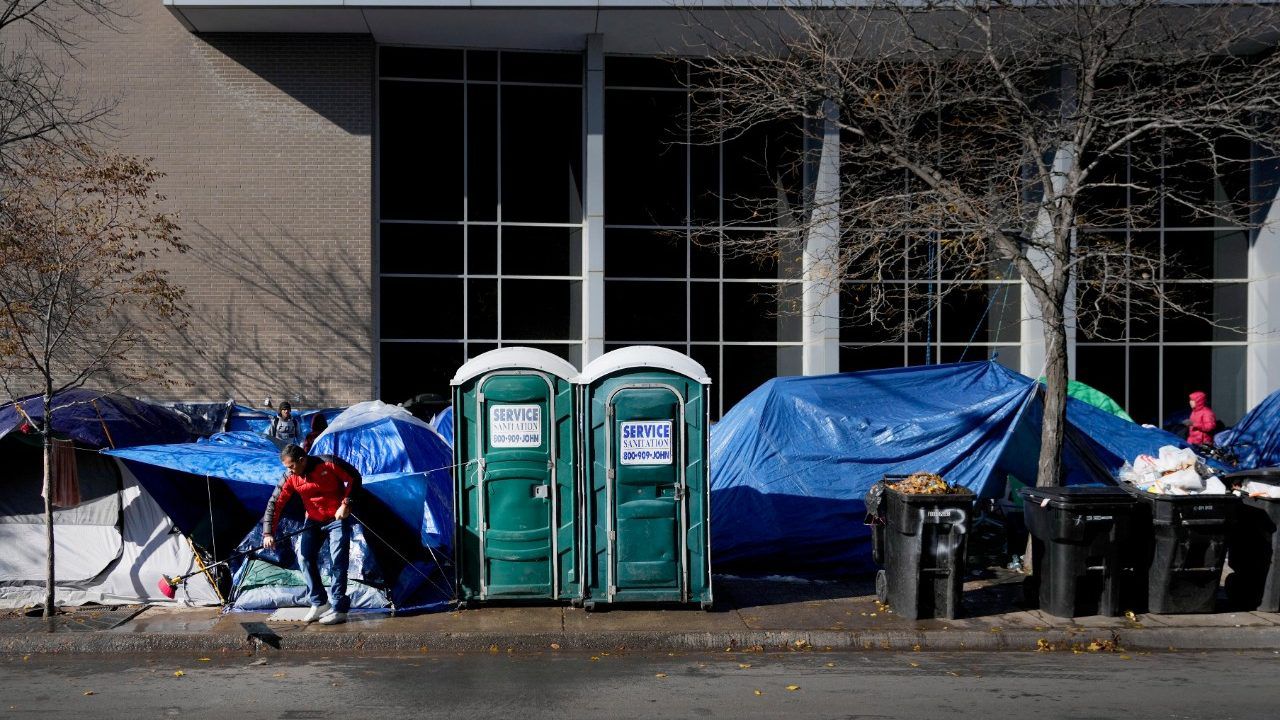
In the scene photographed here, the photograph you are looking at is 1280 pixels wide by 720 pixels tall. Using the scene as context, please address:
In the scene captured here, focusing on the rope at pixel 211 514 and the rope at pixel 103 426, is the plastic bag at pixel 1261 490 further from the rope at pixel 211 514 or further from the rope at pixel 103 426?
the rope at pixel 103 426

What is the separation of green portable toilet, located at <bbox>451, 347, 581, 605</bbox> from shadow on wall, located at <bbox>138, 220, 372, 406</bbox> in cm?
905

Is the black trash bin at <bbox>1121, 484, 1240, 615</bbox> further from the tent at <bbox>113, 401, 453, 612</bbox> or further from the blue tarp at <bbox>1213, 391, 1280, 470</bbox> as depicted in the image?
the blue tarp at <bbox>1213, 391, 1280, 470</bbox>

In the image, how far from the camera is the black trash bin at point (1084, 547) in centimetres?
899

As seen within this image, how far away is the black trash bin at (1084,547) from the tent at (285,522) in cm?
530

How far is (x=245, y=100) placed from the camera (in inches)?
700

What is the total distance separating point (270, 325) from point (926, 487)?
12.2 m

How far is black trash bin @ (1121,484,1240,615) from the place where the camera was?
915 centimetres

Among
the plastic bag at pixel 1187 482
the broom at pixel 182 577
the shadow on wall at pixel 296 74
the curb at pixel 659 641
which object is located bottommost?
the curb at pixel 659 641

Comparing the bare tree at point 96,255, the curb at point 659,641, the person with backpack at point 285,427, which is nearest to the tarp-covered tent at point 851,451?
the curb at point 659,641

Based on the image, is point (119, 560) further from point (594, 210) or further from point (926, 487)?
point (594, 210)

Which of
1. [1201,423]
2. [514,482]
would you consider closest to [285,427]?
[514,482]

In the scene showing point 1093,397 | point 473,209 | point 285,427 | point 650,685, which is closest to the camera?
point 650,685

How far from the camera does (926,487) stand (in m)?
9.50

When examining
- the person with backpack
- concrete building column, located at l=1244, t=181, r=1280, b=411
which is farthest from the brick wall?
concrete building column, located at l=1244, t=181, r=1280, b=411
